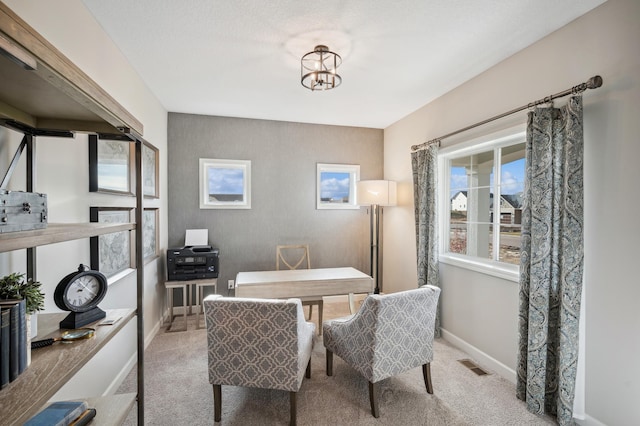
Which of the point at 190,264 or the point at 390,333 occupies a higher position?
the point at 190,264

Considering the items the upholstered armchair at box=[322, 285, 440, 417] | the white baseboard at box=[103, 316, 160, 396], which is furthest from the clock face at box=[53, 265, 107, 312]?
the upholstered armchair at box=[322, 285, 440, 417]

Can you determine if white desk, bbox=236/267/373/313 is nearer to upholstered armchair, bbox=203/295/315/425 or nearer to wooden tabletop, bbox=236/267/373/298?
wooden tabletop, bbox=236/267/373/298

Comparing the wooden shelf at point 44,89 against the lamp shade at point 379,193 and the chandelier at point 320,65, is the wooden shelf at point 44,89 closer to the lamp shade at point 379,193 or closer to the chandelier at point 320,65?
the chandelier at point 320,65

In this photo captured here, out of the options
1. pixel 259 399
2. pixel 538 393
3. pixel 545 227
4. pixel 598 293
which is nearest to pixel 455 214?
pixel 545 227

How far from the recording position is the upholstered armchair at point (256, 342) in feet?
5.94

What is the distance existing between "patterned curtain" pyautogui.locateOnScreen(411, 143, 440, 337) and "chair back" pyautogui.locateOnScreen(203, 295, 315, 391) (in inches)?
75.0

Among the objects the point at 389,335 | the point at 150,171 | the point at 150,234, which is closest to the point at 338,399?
the point at 389,335

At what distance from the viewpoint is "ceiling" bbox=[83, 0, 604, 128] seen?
1.88 metres

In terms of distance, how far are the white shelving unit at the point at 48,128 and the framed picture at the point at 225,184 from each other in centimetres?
254

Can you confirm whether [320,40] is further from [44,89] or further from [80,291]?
[80,291]

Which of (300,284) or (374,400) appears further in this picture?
(300,284)

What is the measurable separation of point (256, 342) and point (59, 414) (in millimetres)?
937

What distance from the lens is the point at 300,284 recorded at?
3031 millimetres

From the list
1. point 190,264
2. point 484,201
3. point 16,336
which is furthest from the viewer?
point 190,264
